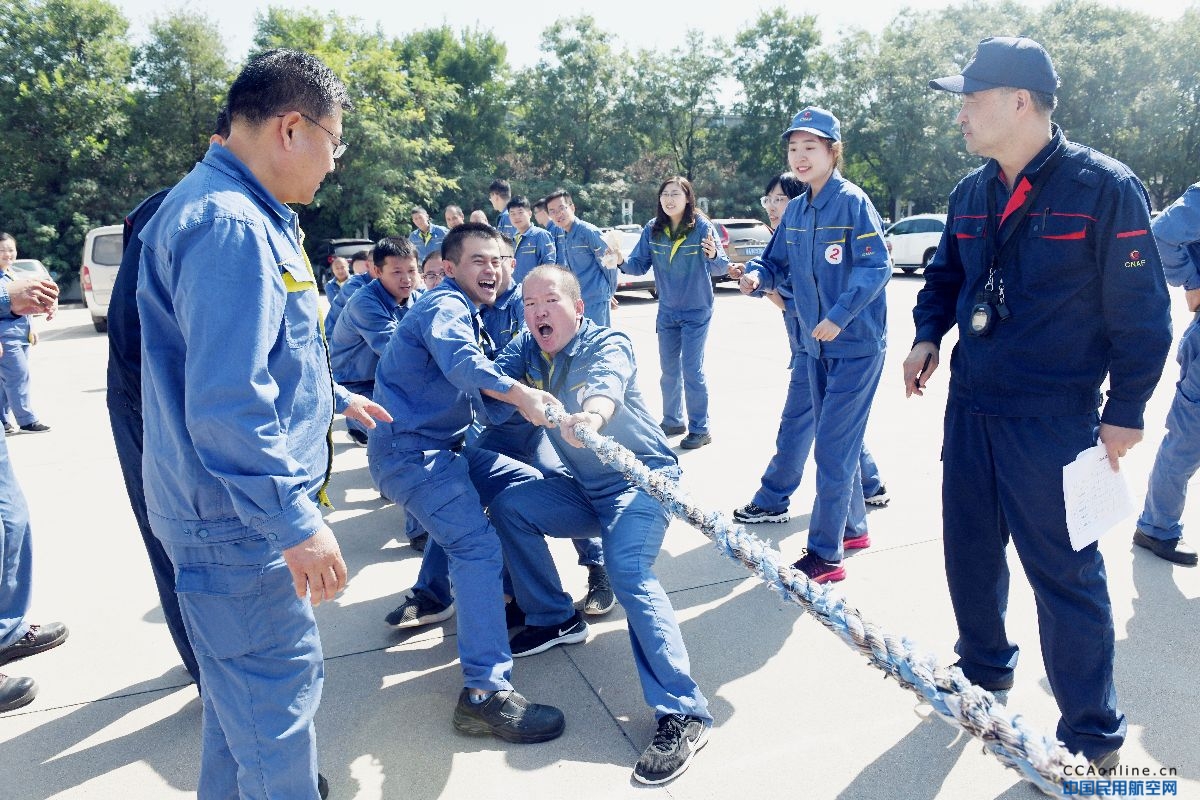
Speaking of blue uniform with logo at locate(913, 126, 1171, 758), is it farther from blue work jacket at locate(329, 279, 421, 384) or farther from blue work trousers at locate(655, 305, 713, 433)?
blue work trousers at locate(655, 305, 713, 433)

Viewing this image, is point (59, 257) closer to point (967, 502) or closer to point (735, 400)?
point (735, 400)

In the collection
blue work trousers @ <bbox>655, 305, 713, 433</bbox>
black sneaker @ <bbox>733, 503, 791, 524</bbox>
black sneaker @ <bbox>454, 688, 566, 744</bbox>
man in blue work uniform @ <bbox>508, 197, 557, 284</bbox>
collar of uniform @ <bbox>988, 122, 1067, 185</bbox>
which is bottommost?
black sneaker @ <bbox>733, 503, 791, 524</bbox>

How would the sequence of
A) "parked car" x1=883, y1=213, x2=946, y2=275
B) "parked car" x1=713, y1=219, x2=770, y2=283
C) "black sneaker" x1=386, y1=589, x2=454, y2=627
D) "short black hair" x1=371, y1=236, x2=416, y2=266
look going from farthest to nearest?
"parked car" x1=883, y1=213, x2=946, y2=275 → "parked car" x1=713, y1=219, x2=770, y2=283 → "short black hair" x1=371, y1=236, x2=416, y2=266 → "black sneaker" x1=386, y1=589, x2=454, y2=627

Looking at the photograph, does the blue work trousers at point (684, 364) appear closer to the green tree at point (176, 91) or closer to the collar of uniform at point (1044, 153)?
the collar of uniform at point (1044, 153)

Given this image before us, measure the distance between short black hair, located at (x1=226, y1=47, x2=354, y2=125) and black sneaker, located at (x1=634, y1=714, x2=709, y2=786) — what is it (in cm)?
202

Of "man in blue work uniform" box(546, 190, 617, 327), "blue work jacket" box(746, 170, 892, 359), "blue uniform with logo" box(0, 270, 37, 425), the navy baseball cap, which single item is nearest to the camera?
the navy baseball cap

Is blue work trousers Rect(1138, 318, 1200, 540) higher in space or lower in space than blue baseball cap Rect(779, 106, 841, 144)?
lower

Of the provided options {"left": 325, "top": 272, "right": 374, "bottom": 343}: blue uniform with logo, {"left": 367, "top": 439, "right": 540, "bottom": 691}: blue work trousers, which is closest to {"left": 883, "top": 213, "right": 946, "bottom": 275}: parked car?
{"left": 325, "top": 272, "right": 374, "bottom": 343}: blue uniform with logo

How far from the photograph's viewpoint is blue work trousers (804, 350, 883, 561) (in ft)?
12.4

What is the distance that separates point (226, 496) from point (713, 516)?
3.71 ft

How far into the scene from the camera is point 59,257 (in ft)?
82.8

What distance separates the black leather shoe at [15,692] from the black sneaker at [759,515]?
3.33m

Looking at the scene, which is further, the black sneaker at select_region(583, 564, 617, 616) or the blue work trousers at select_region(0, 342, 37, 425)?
the blue work trousers at select_region(0, 342, 37, 425)

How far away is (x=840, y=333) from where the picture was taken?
3.79 metres
